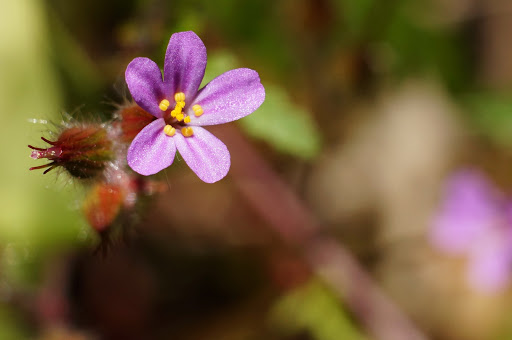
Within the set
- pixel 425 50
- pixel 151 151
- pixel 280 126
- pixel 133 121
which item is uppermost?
pixel 425 50

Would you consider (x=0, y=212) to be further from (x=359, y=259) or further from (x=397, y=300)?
(x=397, y=300)

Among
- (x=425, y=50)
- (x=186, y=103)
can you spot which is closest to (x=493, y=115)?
(x=425, y=50)

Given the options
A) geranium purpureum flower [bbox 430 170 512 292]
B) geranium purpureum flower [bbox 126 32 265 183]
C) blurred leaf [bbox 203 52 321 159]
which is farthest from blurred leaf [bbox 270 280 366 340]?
geranium purpureum flower [bbox 126 32 265 183]

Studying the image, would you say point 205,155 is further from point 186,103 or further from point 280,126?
point 280,126

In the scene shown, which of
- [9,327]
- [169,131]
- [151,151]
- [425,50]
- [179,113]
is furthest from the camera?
[425,50]

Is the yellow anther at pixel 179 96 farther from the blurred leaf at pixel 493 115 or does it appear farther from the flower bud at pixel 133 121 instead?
the blurred leaf at pixel 493 115

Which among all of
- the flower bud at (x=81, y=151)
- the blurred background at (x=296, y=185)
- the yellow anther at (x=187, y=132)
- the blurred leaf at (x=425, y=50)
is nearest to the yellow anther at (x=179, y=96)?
the yellow anther at (x=187, y=132)

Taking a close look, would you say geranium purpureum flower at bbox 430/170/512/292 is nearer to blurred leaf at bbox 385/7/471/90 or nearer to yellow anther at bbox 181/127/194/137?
blurred leaf at bbox 385/7/471/90
